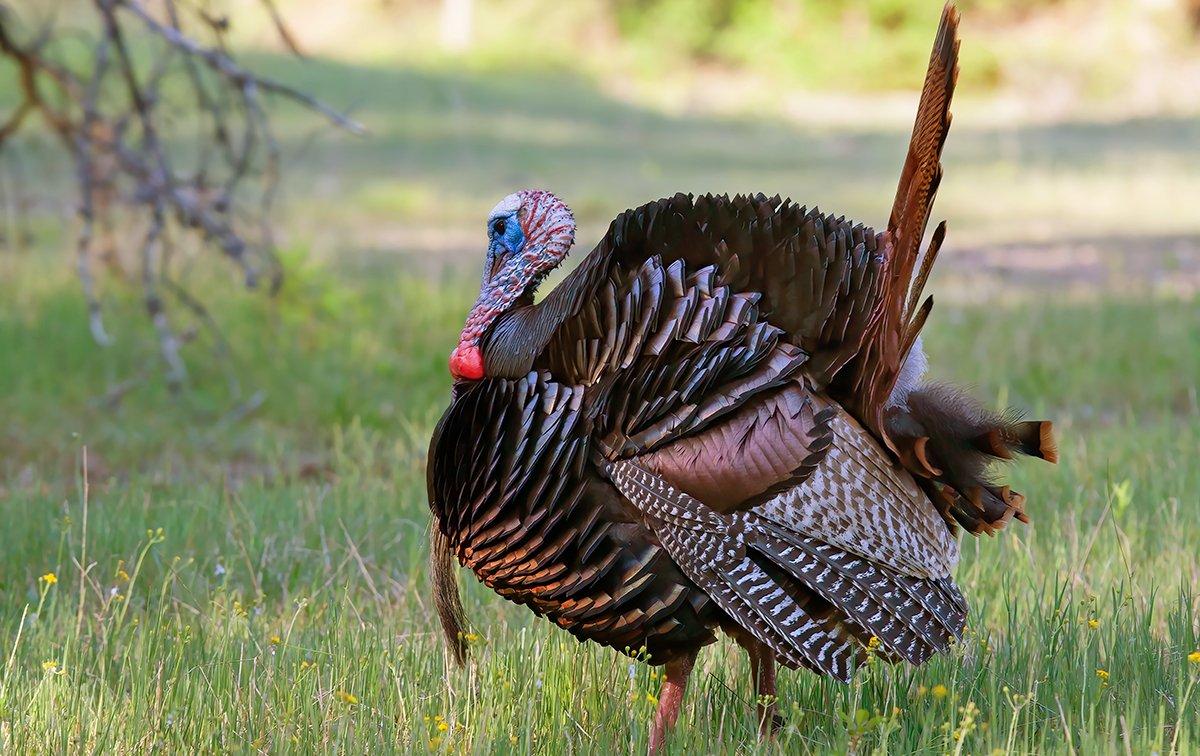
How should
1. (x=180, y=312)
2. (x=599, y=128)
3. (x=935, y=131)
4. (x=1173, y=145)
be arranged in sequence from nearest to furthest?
(x=935, y=131)
(x=180, y=312)
(x=1173, y=145)
(x=599, y=128)

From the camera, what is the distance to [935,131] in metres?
3.02

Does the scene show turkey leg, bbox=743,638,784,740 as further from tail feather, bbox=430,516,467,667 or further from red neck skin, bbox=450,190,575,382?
red neck skin, bbox=450,190,575,382

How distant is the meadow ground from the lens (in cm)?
309

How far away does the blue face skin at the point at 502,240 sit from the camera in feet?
11.3

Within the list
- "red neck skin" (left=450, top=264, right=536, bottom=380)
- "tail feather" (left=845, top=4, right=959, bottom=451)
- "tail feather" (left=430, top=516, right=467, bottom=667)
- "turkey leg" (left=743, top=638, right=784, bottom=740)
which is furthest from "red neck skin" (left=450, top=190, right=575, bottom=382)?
"turkey leg" (left=743, top=638, right=784, bottom=740)

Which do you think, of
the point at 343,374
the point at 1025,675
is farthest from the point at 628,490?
the point at 343,374

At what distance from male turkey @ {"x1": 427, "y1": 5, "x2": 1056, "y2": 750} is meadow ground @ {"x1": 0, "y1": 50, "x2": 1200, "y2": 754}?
0.76 ft

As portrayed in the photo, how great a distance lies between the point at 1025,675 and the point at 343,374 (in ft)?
16.3

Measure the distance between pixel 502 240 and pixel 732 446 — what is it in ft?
2.67

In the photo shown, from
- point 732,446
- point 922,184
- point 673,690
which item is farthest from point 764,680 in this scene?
point 922,184

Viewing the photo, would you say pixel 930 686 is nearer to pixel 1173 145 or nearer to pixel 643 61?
pixel 1173 145

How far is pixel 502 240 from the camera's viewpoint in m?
3.49

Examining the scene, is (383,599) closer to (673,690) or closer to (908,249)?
(673,690)

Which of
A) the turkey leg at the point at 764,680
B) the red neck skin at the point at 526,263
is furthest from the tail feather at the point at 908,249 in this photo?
the red neck skin at the point at 526,263
